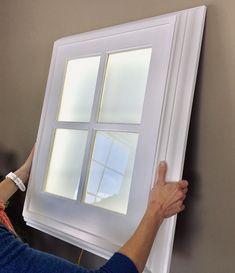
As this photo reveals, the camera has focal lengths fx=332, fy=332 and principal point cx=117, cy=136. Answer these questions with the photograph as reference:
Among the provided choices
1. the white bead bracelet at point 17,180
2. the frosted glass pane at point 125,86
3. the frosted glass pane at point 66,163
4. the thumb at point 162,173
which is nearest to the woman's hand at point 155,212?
→ the thumb at point 162,173

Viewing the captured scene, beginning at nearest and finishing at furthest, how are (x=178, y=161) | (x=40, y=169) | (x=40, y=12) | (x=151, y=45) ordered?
(x=178, y=161) < (x=151, y=45) < (x=40, y=169) < (x=40, y=12)

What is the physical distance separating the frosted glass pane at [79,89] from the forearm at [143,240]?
505mm

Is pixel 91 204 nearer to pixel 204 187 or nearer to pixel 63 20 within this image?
pixel 204 187

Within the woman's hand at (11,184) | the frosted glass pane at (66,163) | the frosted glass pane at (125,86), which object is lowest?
the woman's hand at (11,184)

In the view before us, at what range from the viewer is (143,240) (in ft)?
3.01

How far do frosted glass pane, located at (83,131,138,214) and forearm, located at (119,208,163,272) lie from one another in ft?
0.58

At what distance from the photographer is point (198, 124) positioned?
1063mm

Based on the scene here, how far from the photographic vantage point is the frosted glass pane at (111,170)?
3.71ft

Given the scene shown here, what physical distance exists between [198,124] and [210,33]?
29cm

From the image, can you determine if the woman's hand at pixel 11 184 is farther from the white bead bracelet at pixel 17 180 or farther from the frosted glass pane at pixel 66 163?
the frosted glass pane at pixel 66 163

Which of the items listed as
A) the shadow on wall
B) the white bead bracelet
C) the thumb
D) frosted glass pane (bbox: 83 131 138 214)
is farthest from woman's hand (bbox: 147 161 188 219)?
the white bead bracelet

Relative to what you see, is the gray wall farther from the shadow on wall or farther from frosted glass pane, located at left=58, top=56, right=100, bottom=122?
the shadow on wall

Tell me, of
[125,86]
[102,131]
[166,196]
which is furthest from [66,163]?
[166,196]

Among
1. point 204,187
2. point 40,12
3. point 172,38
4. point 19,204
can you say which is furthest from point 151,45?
point 19,204
